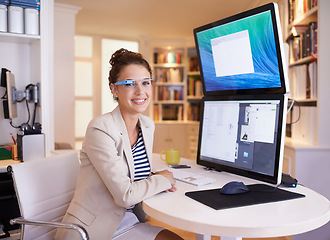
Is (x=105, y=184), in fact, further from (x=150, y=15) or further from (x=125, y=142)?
(x=150, y=15)

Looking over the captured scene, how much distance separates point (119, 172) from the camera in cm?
126

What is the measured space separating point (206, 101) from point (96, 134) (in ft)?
2.10

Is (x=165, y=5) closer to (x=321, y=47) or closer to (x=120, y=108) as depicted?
(x=321, y=47)

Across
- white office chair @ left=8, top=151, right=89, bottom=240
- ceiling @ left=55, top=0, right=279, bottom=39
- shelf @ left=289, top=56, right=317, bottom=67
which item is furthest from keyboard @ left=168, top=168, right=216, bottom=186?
ceiling @ left=55, top=0, right=279, bottom=39

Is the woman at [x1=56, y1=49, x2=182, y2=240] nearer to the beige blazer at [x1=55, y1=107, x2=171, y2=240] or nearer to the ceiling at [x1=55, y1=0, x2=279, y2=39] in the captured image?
the beige blazer at [x1=55, y1=107, x2=171, y2=240]

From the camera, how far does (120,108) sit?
1523 mm

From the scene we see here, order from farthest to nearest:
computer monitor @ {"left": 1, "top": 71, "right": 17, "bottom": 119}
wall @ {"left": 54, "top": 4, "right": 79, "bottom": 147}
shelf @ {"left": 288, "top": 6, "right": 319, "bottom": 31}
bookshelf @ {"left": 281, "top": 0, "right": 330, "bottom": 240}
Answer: wall @ {"left": 54, "top": 4, "right": 79, "bottom": 147} < shelf @ {"left": 288, "top": 6, "right": 319, "bottom": 31} < bookshelf @ {"left": 281, "top": 0, "right": 330, "bottom": 240} < computer monitor @ {"left": 1, "top": 71, "right": 17, "bottom": 119}

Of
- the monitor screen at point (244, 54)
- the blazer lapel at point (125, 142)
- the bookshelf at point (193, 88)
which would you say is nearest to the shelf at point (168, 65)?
the bookshelf at point (193, 88)

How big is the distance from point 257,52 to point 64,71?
13.5 feet

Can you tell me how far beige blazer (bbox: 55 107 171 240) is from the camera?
124 cm

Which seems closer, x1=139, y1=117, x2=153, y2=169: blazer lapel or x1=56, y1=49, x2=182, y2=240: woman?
x1=56, y1=49, x2=182, y2=240: woman

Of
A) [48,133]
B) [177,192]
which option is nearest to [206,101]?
[177,192]

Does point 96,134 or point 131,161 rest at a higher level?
point 96,134

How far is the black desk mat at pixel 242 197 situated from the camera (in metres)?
1.14
